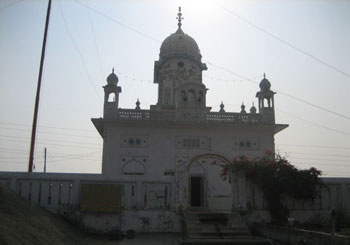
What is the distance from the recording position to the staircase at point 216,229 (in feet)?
33.4

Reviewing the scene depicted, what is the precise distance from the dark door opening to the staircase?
631 centimetres

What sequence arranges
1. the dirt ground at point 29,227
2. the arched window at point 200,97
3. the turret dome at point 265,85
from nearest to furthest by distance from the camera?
1. the dirt ground at point 29,227
2. the turret dome at point 265,85
3. the arched window at point 200,97

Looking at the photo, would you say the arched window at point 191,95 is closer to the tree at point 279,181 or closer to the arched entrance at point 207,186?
the arched entrance at point 207,186

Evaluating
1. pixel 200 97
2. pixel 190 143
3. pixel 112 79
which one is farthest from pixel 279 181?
pixel 112 79

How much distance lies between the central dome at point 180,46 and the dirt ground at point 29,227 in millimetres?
18570

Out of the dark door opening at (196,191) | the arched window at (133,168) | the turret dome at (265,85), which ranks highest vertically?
the turret dome at (265,85)

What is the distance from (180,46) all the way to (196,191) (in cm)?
1338

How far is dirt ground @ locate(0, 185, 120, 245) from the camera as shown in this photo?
7.46 meters

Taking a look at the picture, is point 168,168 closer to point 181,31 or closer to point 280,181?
point 280,181

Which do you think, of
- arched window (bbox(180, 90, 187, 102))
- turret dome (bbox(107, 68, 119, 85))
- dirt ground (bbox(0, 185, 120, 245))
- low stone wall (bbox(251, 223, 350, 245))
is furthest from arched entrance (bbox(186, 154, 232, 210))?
dirt ground (bbox(0, 185, 120, 245))

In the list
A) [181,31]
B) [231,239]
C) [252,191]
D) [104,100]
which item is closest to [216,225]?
[231,239]

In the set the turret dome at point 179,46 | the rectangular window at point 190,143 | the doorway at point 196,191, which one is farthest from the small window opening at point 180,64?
the doorway at point 196,191

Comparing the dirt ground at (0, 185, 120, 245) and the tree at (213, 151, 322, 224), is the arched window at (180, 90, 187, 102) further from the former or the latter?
the dirt ground at (0, 185, 120, 245)

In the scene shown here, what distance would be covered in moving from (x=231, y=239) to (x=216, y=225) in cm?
108
